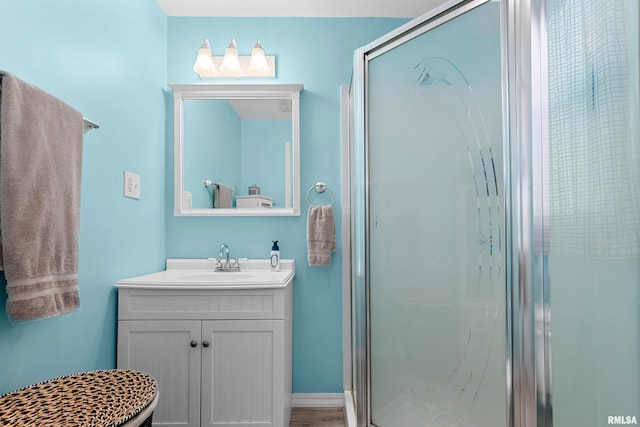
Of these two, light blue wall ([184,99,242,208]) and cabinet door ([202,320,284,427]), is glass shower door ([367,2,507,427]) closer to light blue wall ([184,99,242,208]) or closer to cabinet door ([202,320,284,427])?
cabinet door ([202,320,284,427])

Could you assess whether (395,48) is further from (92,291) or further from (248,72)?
(92,291)

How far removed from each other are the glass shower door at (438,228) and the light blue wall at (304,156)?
630 millimetres

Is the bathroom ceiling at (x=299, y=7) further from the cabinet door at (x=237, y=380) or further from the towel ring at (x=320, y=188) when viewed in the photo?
the cabinet door at (x=237, y=380)

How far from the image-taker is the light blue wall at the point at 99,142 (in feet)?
3.59

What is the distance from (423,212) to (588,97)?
1.90ft

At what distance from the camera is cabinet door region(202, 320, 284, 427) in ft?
5.01

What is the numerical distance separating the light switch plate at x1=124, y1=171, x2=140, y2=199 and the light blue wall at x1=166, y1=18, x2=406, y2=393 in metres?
0.36

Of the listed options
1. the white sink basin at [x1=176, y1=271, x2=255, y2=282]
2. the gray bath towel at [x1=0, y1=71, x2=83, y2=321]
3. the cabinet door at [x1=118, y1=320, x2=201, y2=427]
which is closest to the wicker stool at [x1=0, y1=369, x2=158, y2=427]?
the gray bath towel at [x1=0, y1=71, x2=83, y2=321]

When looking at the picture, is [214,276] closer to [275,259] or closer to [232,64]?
[275,259]

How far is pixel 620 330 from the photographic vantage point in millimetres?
689

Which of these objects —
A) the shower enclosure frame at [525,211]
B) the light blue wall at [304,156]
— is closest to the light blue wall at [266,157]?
the light blue wall at [304,156]

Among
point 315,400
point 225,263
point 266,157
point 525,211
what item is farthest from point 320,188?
point 525,211

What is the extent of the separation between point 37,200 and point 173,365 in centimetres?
88

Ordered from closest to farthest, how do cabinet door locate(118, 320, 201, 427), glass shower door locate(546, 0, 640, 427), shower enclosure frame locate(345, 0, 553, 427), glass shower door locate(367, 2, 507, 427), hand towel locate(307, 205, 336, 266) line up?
glass shower door locate(546, 0, 640, 427) < shower enclosure frame locate(345, 0, 553, 427) < glass shower door locate(367, 2, 507, 427) < cabinet door locate(118, 320, 201, 427) < hand towel locate(307, 205, 336, 266)
